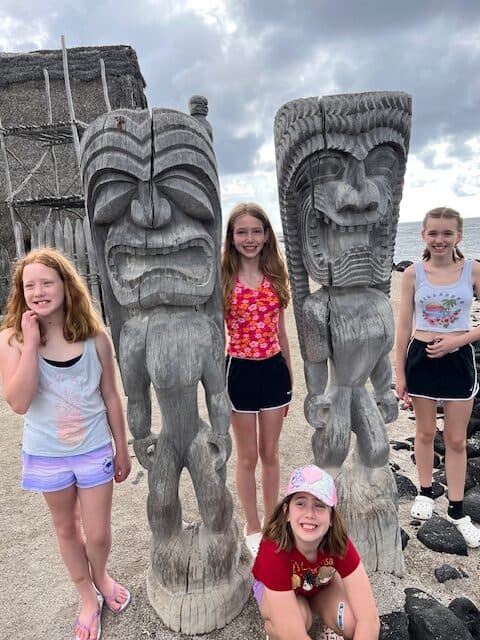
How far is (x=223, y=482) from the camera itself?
2.25m

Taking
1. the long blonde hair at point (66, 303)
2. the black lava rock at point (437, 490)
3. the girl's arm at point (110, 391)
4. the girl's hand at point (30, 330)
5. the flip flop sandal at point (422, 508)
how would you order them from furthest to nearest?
1. the black lava rock at point (437, 490)
2. the flip flop sandal at point (422, 508)
3. the girl's arm at point (110, 391)
4. the long blonde hair at point (66, 303)
5. the girl's hand at point (30, 330)

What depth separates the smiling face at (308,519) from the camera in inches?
70.2

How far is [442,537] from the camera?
2.83 m

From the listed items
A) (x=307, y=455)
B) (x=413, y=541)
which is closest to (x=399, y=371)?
(x=413, y=541)

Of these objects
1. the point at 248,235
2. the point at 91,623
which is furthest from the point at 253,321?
the point at 91,623

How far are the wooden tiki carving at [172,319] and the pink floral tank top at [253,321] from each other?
10.8 inches

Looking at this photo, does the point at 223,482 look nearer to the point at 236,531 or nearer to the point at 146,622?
the point at 236,531

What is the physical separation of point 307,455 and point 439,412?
1730mm

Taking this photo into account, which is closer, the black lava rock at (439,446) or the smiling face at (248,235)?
the smiling face at (248,235)

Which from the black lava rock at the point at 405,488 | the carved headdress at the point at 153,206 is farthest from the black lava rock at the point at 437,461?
the carved headdress at the point at 153,206

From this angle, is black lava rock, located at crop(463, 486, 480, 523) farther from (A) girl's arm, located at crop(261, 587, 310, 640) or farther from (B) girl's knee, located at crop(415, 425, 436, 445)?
(A) girl's arm, located at crop(261, 587, 310, 640)

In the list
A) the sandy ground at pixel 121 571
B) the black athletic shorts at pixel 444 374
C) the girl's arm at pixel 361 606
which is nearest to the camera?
the girl's arm at pixel 361 606

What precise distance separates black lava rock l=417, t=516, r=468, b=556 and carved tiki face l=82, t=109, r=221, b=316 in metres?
2.01

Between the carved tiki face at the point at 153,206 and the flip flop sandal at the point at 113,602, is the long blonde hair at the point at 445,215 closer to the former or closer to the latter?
the carved tiki face at the point at 153,206
